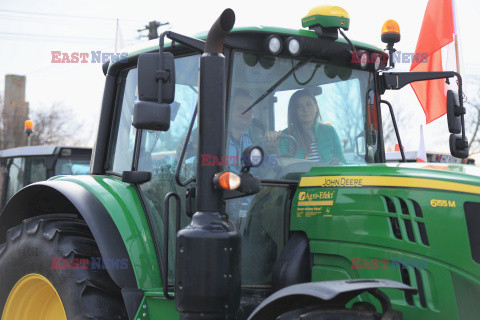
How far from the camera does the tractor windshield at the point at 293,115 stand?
11.0 feet

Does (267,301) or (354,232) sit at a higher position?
(354,232)

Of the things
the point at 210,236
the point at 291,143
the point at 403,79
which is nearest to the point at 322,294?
the point at 210,236

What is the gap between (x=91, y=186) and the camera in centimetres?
373

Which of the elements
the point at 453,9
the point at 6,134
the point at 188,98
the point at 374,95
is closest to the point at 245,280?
the point at 188,98

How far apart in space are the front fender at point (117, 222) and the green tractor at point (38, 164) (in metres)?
5.75

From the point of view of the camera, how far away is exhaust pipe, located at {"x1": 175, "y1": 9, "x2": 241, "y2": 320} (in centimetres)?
281

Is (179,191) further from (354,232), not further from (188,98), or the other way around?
(354,232)

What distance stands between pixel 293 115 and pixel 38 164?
7.42 m

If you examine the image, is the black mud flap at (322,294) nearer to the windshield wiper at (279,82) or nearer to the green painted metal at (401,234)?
the green painted metal at (401,234)

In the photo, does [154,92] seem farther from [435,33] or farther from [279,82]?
[435,33]


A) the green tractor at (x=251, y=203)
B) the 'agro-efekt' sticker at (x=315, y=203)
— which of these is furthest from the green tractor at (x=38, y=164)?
the 'agro-efekt' sticker at (x=315, y=203)

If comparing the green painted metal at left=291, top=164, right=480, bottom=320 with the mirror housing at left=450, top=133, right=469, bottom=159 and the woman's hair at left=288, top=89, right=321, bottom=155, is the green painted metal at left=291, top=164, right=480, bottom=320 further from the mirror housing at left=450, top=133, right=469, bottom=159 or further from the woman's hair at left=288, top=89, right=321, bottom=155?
the mirror housing at left=450, top=133, right=469, bottom=159

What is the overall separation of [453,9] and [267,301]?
278 inches

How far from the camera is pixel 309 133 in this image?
3.52 metres
